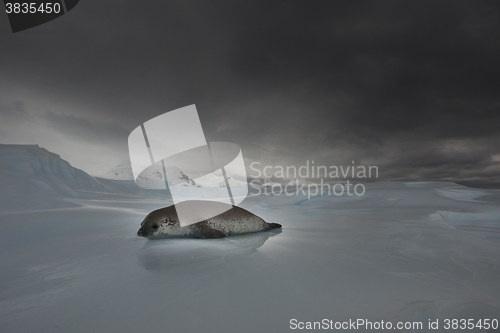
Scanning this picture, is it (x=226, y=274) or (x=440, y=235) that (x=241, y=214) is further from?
(x=440, y=235)

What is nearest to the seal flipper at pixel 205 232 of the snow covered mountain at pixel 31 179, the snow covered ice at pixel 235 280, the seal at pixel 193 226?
the seal at pixel 193 226

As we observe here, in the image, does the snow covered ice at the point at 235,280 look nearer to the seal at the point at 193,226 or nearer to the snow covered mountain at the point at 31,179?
the seal at the point at 193,226

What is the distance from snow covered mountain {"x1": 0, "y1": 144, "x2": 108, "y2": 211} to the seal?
3842 mm

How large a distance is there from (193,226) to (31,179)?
742 centimetres

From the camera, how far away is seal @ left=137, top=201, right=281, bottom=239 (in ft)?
8.78

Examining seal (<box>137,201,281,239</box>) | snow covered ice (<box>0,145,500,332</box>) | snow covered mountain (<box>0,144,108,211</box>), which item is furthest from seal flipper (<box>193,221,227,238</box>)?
snow covered mountain (<box>0,144,108,211</box>)

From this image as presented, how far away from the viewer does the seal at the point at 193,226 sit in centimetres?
268

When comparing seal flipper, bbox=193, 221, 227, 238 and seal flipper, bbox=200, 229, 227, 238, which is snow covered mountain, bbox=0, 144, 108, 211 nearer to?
seal flipper, bbox=193, 221, 227, 238

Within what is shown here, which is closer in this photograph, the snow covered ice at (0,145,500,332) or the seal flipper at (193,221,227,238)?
the snow covered ice at (0,145,500,332)

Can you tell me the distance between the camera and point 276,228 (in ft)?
11.0

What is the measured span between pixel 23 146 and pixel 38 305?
11.8 meters

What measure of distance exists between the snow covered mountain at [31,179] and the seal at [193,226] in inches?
151

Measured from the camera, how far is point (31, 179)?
648cm

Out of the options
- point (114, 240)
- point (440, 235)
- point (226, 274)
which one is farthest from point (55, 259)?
point (440, 235)
